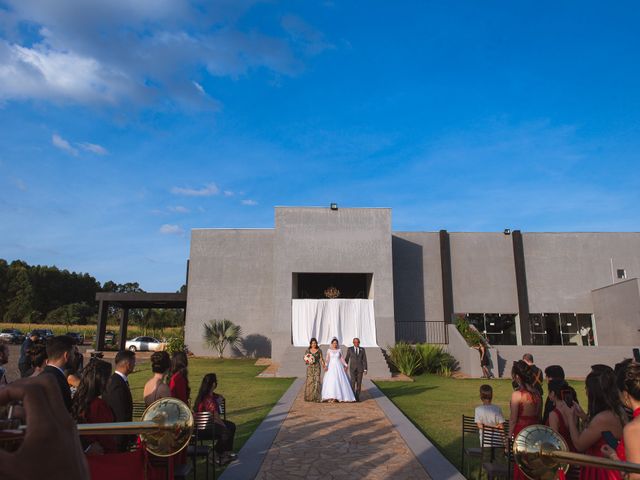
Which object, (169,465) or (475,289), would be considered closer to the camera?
(169,465)

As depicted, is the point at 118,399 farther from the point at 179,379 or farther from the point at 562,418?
the point at 562,418

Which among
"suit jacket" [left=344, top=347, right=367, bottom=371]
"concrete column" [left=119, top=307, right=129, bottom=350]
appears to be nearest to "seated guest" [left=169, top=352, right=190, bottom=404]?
"suit jacket" [left=344, top=347, right=367, bottom=371]

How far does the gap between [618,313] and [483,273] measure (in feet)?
21.6

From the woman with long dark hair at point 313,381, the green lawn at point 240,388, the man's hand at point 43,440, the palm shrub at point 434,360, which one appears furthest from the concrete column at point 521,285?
the man's hand at point 43,440

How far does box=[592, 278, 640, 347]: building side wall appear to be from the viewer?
70.7 feet

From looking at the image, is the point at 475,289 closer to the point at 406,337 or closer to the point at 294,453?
the point at 406,337

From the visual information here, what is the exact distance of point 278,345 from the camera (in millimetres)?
21141

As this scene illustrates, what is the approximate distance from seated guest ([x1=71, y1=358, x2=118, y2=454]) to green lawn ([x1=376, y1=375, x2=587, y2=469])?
15.7 feet

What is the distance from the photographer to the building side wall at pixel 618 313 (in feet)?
70.7

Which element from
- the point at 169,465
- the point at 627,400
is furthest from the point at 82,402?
the point at 627,400

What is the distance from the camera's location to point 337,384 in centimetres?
1191

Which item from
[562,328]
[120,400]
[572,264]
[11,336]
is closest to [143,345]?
[11,336]

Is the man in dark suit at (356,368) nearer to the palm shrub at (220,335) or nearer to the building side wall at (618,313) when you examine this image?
the palm shrub at (220,335)

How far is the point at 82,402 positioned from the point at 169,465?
964 mm
